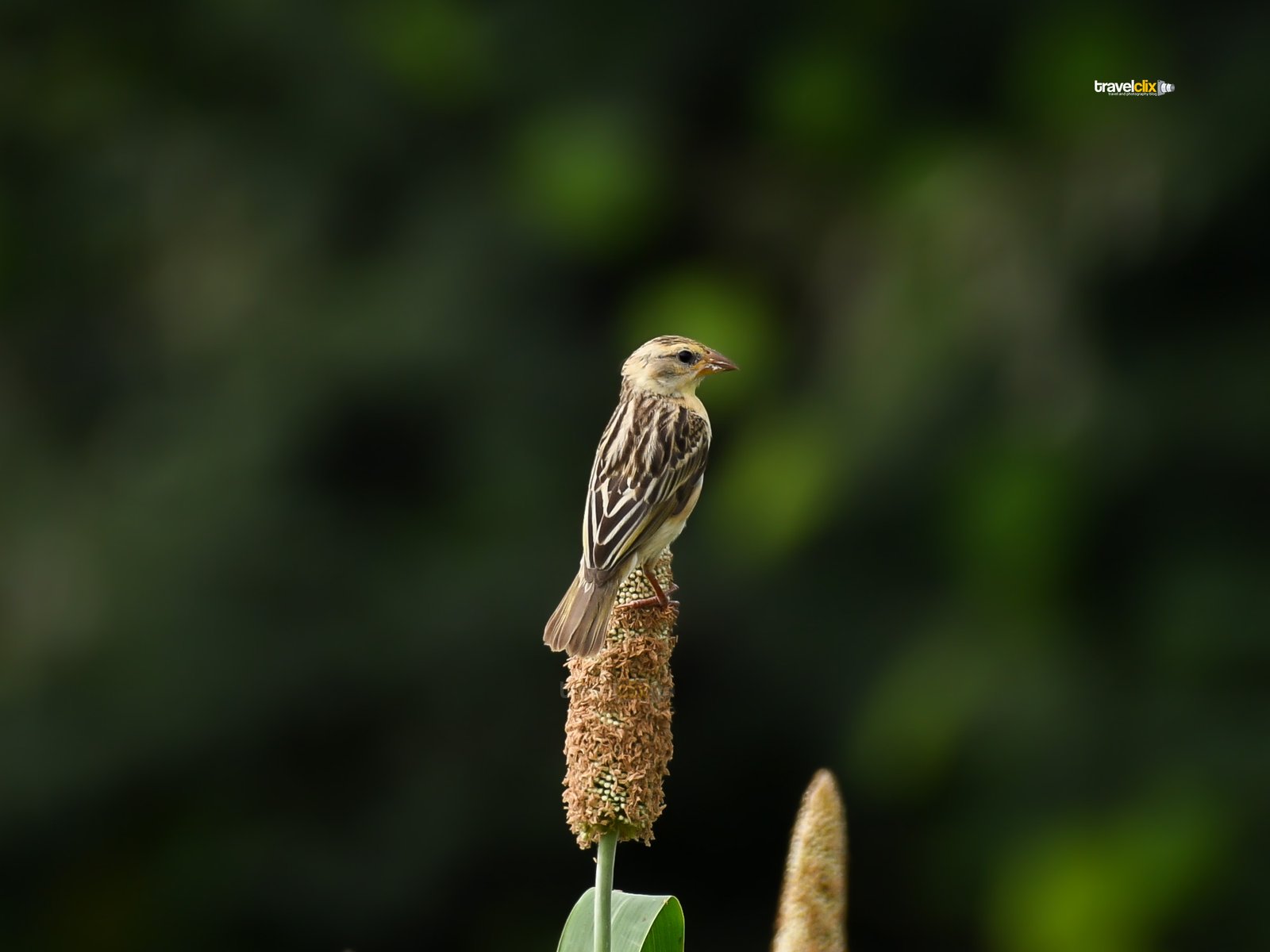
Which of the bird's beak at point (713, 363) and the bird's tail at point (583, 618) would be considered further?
the bird's beak at point (713, 363)

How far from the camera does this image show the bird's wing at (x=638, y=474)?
2.77m

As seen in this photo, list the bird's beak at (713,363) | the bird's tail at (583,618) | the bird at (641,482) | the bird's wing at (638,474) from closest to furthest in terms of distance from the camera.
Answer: the bird's tail at (583,618), the bird at (641,482), the bird's wing at (638,474), the bird's beak at (713,363)

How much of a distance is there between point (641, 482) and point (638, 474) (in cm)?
4

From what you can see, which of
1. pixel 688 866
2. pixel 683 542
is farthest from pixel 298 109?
pixel 688 866

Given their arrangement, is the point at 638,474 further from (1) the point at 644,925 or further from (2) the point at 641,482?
(1) the point at 644,925

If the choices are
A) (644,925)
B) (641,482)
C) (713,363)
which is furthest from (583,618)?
(713,363)

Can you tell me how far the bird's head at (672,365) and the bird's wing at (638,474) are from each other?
43 millimetres

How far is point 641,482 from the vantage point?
117 inches

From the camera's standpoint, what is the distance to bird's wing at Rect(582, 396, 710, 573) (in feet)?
9.09

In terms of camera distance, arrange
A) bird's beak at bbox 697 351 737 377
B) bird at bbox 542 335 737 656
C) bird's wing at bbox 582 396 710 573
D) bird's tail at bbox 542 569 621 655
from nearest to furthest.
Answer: bird's tail at bbox 542 569 621 655 → bird at bbox 542 335 737 656 → bird's wing at bbox 582 396 710 573 → bird's beak at bbox 697 351 737 377

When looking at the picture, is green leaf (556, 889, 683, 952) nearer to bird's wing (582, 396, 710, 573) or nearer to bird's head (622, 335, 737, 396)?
bird's wing (582, 396, 710, 573)

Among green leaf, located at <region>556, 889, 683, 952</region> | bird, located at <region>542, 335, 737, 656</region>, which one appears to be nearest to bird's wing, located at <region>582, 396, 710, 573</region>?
bird, located at <region>542, 335, 737, 656</region>

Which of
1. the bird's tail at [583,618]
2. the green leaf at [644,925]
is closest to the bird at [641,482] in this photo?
the bird's tail at [583,618]

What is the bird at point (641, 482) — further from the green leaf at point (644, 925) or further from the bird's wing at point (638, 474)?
the green leaf at point (644, 925)
